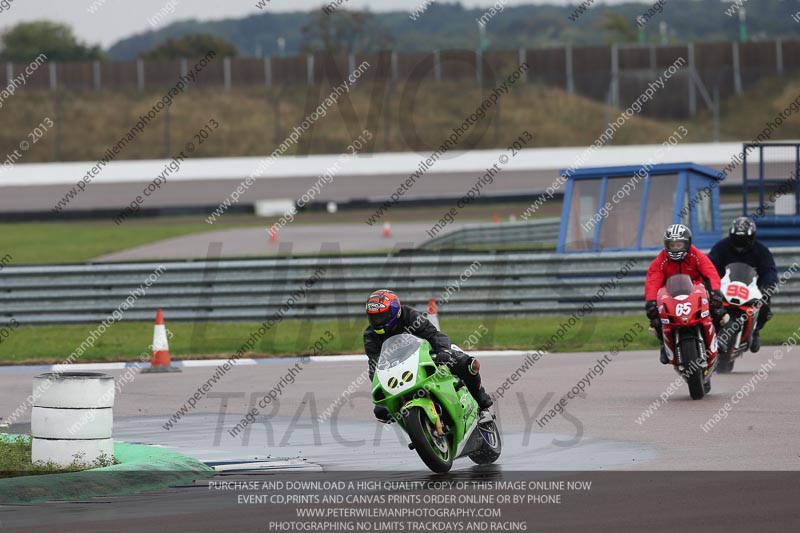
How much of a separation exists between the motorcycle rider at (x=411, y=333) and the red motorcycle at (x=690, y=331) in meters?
3.67

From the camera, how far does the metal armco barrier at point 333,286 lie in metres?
21.2

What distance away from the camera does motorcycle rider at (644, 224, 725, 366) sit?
13680 millimetres

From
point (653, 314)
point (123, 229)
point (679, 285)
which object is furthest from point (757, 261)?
point (123, 229)

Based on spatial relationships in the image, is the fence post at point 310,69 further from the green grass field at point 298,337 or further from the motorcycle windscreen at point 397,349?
the motorcycle windscreen at point 397,349

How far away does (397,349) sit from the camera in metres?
9.84

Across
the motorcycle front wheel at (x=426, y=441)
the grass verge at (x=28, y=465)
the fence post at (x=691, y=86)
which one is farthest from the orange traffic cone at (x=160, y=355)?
the fence post at (x=691, y=86)

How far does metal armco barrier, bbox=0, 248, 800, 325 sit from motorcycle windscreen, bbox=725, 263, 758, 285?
5.49 m

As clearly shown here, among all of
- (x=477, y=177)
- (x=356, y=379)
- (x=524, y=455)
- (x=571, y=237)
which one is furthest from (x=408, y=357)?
(x=477, y=177)

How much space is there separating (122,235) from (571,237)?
18924mm

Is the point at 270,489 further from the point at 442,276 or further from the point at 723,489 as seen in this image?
the point at 442,276

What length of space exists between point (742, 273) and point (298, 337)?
780 cm

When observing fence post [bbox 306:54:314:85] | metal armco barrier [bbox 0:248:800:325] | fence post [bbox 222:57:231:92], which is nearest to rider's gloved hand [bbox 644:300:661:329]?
metal armco barrier [bbox 0:248:800:325]

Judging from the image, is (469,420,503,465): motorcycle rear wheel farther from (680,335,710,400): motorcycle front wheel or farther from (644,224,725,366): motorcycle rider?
(644,224,725,366): motorcycle rider

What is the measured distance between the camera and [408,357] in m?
9.75
